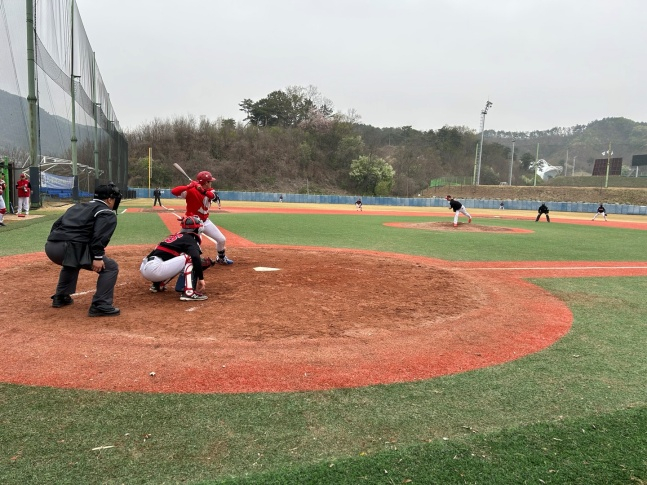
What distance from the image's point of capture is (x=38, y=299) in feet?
20.3

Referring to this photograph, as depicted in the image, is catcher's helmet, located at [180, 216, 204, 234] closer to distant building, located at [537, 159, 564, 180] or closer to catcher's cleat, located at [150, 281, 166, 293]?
catcher's cleat, located at [150, 281, 166, 293]

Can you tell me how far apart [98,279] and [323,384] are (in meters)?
3.27

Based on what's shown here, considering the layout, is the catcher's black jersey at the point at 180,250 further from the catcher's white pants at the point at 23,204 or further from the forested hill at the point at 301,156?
the forested hill at the point at 301,156

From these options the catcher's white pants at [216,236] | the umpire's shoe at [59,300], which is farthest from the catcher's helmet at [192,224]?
the umpire's shoe at [59,300]

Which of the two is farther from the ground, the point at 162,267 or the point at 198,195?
the point at 198,195

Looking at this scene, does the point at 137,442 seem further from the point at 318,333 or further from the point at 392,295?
the point at 392,295

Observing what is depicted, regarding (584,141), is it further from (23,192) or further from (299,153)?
(23,192)

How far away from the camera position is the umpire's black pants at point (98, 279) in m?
5.37

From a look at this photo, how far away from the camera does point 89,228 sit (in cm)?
539

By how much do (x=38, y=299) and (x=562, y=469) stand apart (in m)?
6.31

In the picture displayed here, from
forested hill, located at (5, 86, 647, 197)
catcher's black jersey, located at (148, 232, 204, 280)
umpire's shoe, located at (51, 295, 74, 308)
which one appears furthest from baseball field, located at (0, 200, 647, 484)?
forested hill, located at (5, 86, 647, 197)

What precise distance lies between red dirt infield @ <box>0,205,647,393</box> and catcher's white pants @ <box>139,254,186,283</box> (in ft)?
1.06

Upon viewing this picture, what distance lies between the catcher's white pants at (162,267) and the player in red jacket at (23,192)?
1496 centimetres

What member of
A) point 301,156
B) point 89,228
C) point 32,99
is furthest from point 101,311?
point 301,156
